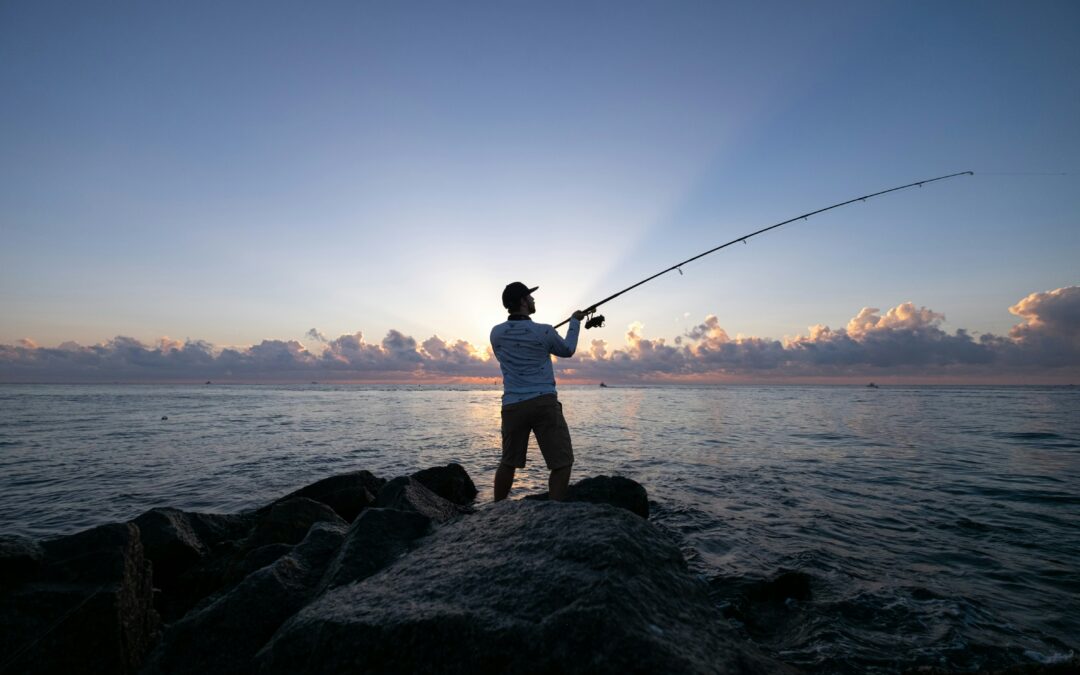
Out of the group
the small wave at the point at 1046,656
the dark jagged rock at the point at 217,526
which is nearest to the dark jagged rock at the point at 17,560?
the dark jagged rock at the point at 217,526

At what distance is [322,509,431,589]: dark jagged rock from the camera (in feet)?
11.7

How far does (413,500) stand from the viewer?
6500mm

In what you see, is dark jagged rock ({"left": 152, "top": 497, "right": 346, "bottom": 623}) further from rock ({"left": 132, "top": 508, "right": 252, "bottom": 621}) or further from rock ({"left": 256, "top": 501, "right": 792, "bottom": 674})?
rock ({"left": 256, "top": 501, "right": 792, "bottom": 674})

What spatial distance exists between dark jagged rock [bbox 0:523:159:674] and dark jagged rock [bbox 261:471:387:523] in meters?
4.05

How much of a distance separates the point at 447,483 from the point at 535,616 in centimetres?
743

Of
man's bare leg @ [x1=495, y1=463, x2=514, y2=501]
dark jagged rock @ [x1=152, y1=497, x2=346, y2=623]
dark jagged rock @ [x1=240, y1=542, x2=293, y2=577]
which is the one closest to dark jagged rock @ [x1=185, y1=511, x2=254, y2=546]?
dark jagged rock @ [x1=152, y1=497, x2=346, y2=623]

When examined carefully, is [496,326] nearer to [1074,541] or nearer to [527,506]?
[527,506]

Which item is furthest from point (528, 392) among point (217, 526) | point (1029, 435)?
point (1029, 435)

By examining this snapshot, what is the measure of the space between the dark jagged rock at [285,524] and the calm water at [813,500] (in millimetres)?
3669

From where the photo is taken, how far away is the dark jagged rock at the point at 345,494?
8.24 m

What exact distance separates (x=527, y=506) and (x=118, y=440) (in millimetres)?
22409

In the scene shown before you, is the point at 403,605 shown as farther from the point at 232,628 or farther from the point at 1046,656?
the point at 1046,656

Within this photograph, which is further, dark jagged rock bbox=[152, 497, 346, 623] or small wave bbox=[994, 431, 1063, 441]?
small wave bbox=[994, 431, 1063, 441]

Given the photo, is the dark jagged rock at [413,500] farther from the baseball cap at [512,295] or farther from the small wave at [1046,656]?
the small wave at [1046,656]
